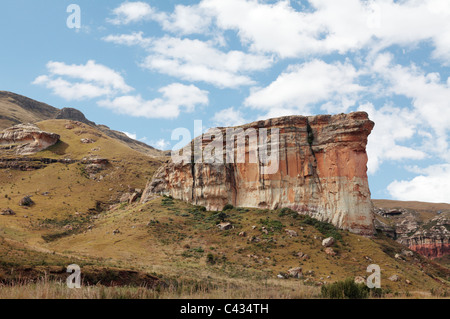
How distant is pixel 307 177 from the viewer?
50.3m

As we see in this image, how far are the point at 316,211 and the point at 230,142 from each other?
18540mm

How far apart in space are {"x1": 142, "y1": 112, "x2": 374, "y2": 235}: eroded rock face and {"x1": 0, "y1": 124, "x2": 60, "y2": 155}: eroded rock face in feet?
170

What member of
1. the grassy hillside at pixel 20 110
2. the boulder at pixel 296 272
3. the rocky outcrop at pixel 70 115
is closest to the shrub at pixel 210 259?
the boulder at pixel 296 272

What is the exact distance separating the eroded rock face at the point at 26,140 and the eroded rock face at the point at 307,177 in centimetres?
5172

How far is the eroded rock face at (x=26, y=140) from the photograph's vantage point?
299ft

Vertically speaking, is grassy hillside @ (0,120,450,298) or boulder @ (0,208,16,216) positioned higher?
boulder @ (0,208,16,216)

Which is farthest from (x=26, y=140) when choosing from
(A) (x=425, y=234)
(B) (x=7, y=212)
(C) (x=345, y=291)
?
(A) (x=425, y=234)

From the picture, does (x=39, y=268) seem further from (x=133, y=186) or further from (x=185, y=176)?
(x=133, y=186)

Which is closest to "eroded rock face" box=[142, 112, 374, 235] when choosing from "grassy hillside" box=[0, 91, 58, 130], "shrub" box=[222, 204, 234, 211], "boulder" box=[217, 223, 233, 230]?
"shrub" box=[222, 204, 234, 211]

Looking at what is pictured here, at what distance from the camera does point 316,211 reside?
48.9m

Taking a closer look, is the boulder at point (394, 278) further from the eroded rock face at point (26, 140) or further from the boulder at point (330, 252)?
the eroded rock face at point (26, 140)

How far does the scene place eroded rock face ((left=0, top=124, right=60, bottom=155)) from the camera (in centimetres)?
9106

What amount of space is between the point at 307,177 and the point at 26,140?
78.9 m

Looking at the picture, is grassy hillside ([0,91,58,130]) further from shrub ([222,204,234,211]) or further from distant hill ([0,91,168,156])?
shrub ([222,204,234,211])
